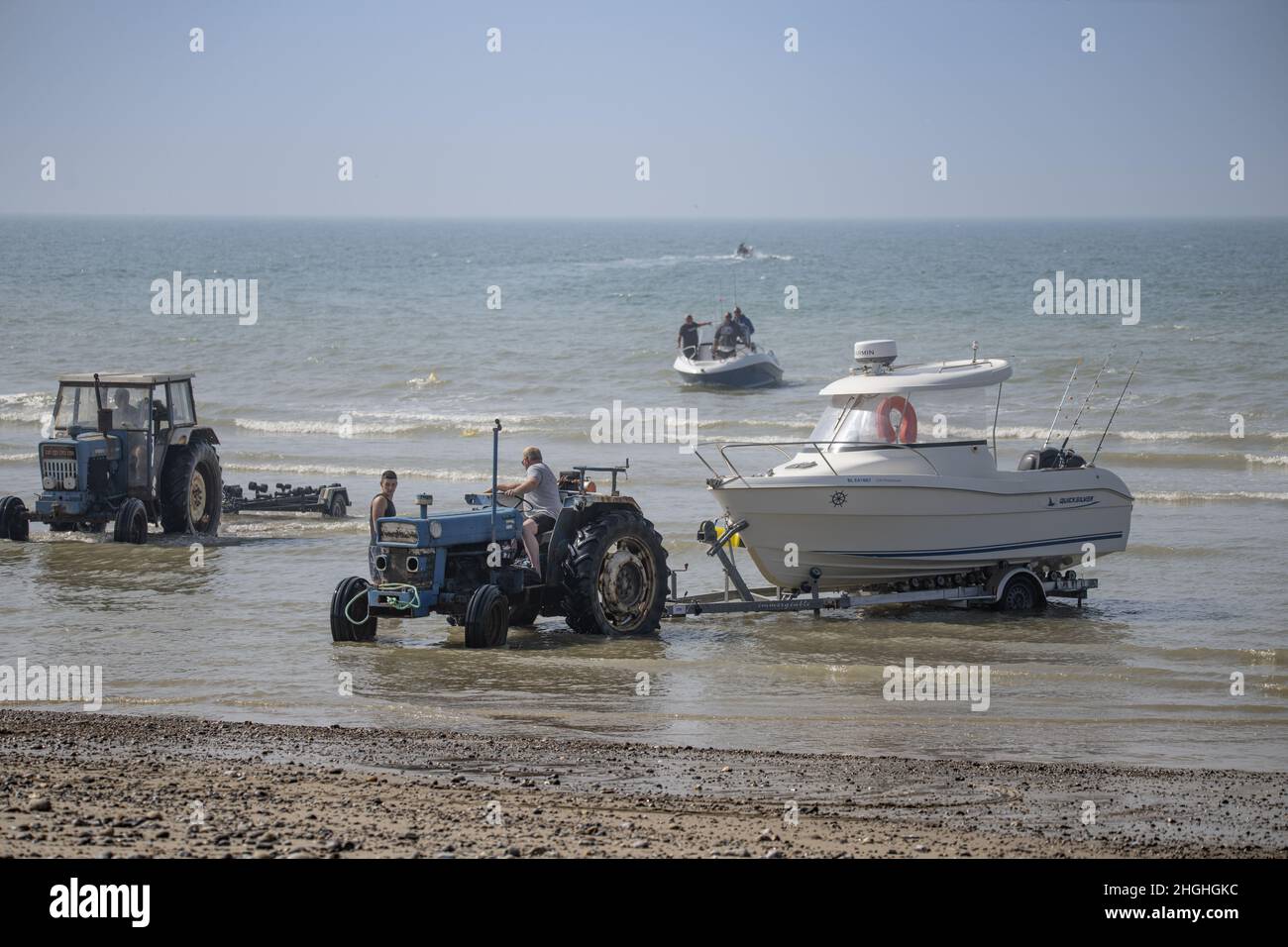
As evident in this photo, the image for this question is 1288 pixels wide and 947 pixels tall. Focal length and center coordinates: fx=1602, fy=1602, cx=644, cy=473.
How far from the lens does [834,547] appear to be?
45.9ft

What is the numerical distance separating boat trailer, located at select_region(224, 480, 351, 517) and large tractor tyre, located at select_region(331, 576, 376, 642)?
7754 millimetres

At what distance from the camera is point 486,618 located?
11992mm

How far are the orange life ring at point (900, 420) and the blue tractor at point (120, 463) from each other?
834 centimetres

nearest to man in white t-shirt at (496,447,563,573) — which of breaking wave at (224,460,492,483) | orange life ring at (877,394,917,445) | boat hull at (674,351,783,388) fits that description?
orange life ring at (877,394,917,445)

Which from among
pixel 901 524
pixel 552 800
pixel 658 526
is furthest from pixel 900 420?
pixel 552 800

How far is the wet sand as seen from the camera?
268 inches

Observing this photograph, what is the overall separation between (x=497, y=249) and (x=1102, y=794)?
124 m

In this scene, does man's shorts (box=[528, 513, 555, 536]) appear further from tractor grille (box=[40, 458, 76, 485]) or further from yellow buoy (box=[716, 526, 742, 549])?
tractor grille (box=[40, 458, 76, 485])

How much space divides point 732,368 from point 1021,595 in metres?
23.6

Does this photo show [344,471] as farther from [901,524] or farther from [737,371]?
[737,371]

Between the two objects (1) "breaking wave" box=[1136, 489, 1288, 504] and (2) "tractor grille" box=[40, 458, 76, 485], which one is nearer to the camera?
(2) "tractor grille" box=[40, 458, 76, 485]

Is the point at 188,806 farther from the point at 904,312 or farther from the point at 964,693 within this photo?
the point at 904,312

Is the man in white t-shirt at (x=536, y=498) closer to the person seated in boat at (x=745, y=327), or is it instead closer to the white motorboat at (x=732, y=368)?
the white motorboat at (x=732, y=368)
